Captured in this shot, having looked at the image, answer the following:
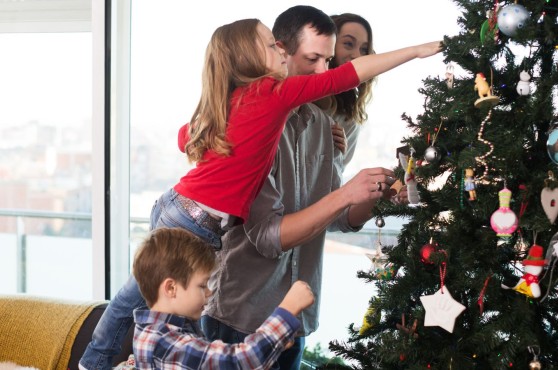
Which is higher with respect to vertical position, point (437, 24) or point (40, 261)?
point (437, 24)

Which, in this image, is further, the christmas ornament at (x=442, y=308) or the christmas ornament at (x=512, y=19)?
the christmas ornament at (x=442, y=308)

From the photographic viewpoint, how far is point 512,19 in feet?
5.25

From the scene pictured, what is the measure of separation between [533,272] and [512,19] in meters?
0.52

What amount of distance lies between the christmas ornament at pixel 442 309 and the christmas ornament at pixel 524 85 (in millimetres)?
457

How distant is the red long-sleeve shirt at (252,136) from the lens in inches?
81.1

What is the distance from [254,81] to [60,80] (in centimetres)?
198

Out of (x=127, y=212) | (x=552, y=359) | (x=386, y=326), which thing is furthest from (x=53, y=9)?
(x=552, y=359)

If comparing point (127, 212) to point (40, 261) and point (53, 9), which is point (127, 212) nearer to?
point (40, 261)

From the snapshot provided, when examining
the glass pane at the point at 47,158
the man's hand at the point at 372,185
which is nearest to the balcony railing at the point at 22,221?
the glass pane at the point at 47,158

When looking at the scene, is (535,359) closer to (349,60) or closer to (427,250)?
(427,250)

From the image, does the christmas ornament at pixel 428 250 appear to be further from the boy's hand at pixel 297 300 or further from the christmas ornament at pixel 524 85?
the christmas ornament at pixel 524 85

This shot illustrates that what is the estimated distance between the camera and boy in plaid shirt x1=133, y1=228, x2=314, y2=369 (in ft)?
5.58

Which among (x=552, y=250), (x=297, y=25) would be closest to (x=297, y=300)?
(x=552, y=250)

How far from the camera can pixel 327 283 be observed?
11.8ft
